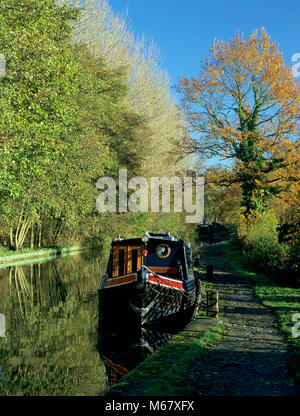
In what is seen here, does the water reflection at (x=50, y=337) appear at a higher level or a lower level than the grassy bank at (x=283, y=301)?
lower

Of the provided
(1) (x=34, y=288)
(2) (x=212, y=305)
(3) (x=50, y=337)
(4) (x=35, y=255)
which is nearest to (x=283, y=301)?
(2) (x=212, y=305)

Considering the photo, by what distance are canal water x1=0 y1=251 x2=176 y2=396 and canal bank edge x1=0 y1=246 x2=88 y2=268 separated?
9262 mm

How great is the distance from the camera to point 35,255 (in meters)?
33.3

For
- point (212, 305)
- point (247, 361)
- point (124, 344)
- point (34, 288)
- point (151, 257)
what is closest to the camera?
point (247, 361)

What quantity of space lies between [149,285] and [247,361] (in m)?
5.34

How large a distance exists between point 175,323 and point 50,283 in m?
8.89

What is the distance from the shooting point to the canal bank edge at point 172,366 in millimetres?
6781

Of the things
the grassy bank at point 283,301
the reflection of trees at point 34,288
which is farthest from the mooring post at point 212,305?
the reflection of trees at point 34,288

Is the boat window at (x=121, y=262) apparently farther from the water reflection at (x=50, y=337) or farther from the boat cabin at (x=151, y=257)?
the water reflection at (x=50, y=337)

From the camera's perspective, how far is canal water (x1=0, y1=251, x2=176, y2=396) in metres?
8.28

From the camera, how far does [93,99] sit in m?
31.9

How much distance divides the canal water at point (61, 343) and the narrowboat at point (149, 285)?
1.95ft

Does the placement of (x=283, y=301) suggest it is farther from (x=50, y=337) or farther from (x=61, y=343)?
(x=50, y=337)

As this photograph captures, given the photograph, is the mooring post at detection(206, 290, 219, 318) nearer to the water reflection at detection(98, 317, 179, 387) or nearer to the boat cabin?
the water reflection at detection(98, 317, 179, 387)
